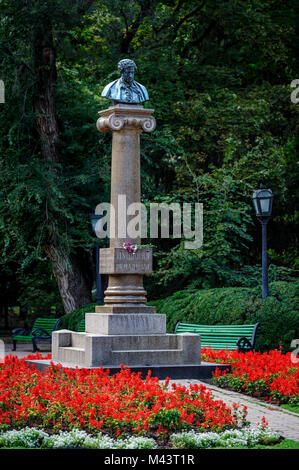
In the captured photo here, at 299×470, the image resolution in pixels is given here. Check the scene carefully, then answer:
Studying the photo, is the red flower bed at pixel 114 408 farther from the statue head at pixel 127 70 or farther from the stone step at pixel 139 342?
the statue head at pixel 127 70

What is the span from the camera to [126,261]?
12602 mm

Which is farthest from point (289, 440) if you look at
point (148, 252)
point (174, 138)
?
point (174, 138)

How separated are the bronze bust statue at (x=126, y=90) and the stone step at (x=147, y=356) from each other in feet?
14.3

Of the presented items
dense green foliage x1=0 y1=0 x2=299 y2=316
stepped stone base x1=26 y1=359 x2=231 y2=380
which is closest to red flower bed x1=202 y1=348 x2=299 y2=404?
stepped stone base x1=26 y1=359 x2=231 y2=380

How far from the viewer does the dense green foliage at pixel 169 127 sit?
20.1 metres

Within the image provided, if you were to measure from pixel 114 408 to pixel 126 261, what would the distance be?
4758mm

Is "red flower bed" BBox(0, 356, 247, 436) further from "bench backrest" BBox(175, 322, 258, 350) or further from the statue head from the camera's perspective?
the statue head

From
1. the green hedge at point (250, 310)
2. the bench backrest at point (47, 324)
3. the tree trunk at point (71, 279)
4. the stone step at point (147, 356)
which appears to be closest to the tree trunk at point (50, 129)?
the tree trunk at point (71, 279)

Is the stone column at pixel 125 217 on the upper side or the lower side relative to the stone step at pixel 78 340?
upper

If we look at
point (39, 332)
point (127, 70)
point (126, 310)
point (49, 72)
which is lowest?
point (39, 332)

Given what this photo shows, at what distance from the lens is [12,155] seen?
2153 centimetres

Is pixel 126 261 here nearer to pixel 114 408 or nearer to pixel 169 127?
pixel 114 408

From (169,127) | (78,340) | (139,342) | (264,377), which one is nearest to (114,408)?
(264,377)

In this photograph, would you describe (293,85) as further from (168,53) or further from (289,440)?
(289,440)
